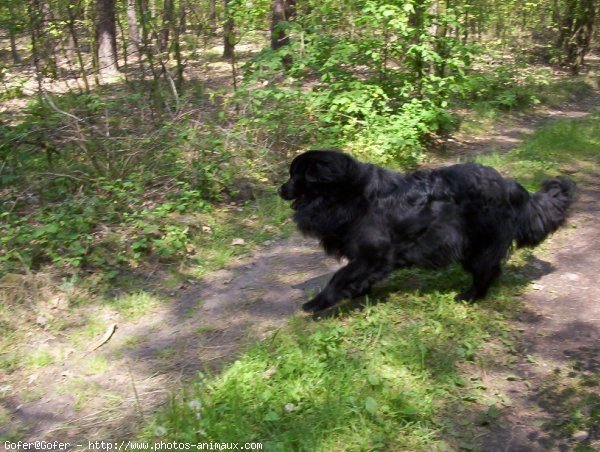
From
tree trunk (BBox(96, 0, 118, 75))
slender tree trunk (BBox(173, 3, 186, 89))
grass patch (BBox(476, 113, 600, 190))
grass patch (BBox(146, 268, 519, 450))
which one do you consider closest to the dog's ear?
grass patch (BBox(146, 268, 519, 450))

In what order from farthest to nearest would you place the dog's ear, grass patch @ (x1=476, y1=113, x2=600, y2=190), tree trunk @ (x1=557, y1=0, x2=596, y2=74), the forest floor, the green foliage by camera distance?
tree trunk @ (x1=557, y1=0, x2=596, y2=74) → the green foliage → grass patch @ (x1=476, y1=113, x2=600, y2=190) → the dog's ear → the forest floor

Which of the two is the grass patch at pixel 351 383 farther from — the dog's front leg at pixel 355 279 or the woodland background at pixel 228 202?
the dog's front leg at pixel 355 279

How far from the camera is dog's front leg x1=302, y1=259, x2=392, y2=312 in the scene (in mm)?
4273

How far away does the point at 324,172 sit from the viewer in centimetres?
427

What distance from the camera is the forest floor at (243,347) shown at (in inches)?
134

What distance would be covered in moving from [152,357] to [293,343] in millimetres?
1191

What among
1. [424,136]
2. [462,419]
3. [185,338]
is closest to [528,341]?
[462,419]

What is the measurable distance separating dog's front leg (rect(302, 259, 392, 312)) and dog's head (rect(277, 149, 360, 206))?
0.64 metres

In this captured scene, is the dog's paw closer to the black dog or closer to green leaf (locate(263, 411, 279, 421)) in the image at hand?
the black dog

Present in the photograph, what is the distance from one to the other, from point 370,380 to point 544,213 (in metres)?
2.18

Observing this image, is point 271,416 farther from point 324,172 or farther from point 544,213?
point 544,213

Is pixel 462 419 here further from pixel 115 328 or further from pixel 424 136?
pixel 424 136

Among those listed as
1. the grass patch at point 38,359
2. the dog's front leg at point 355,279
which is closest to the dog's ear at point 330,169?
the dog's front leg at point 355,279

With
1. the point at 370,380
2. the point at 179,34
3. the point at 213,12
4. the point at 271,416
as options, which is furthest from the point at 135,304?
the point at 213,12
